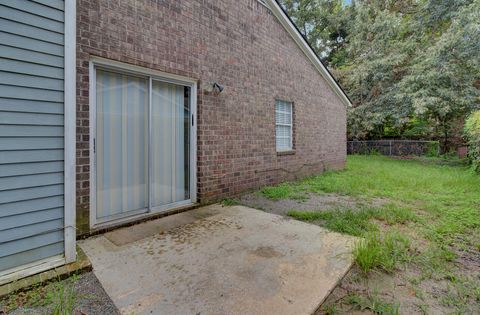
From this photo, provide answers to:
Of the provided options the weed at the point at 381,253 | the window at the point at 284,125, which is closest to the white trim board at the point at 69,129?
the weed at the point at 381,253

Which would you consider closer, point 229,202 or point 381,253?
point 381,253

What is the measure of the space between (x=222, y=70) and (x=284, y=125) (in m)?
2.66

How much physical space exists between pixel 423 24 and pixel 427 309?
52.1ft

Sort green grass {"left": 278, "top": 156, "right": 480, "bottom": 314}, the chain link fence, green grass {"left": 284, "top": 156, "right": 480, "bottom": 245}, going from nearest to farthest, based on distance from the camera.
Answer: green grass {"left": 278, "top": 156, "right": 480, "bottom": 314}, green grass {"left": 284, "top": 156, "right": 480, "bottom": 245}, the chain link fence

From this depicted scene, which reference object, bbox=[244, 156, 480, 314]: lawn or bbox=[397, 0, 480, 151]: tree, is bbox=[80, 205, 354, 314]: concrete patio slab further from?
bbox=[397, 0, 480, 151]: tree

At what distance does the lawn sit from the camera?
1.97m

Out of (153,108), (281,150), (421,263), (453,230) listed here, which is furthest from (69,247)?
(281,150)

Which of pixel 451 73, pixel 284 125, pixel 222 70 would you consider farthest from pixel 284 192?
pixel 451 73

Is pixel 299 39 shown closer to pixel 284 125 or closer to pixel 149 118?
pixel 284 125

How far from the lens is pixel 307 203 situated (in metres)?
4.75

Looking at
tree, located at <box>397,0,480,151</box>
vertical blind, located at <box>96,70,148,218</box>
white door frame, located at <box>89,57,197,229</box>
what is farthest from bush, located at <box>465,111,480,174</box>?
vertical blind, located at <box>96,70,148,218</box>

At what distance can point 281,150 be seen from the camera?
6672 millimetres

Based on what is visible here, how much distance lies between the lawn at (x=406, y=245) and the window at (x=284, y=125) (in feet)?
4.53

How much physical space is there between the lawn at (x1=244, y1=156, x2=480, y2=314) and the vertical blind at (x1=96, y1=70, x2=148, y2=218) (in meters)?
2.44
